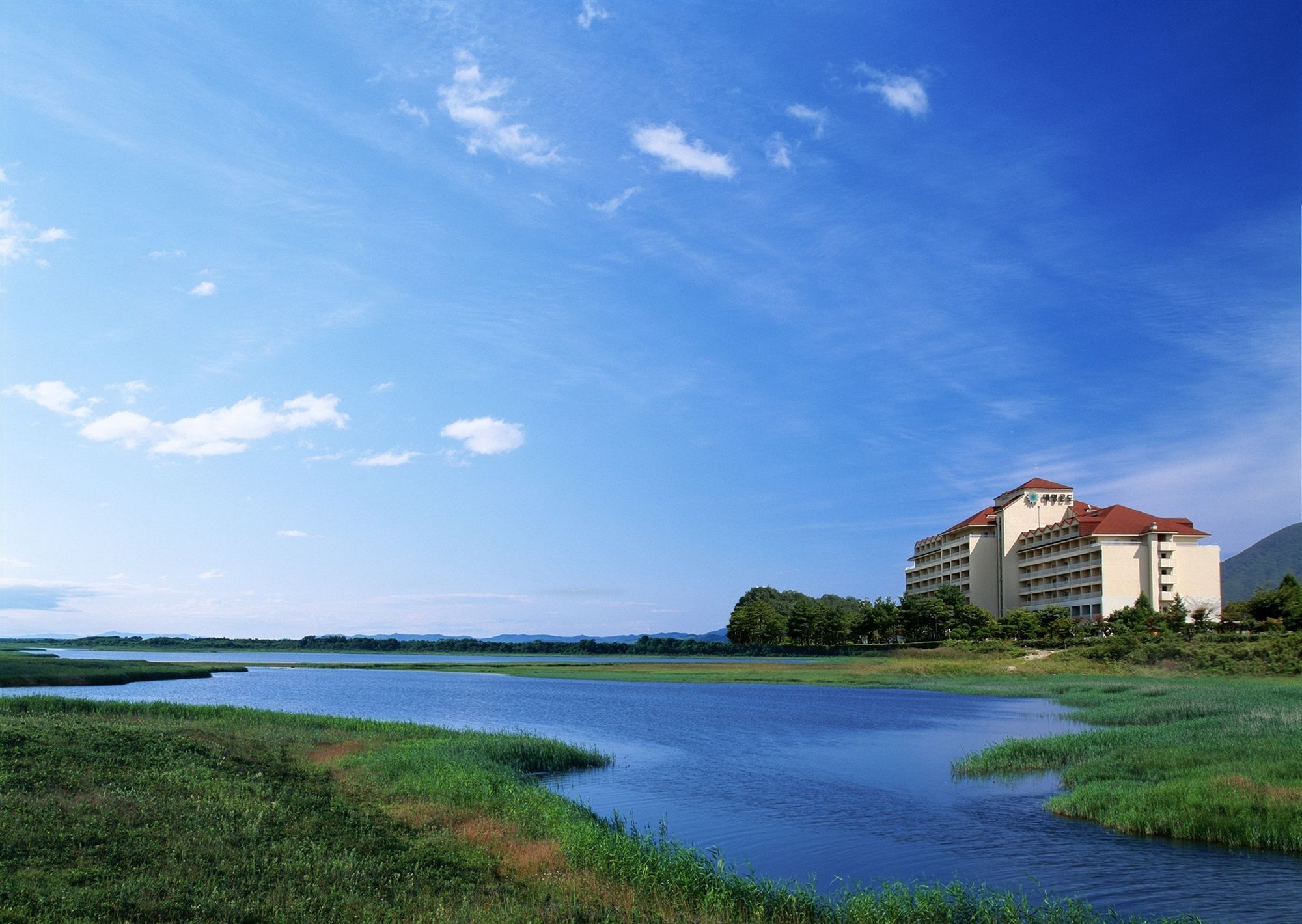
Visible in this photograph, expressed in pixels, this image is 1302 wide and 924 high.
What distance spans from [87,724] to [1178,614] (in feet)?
376

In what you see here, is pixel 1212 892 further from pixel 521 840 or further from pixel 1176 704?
pixel 1176 704

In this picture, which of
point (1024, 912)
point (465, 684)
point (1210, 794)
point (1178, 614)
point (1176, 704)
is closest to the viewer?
point (1024, 912)

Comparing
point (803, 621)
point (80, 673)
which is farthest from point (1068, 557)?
point (80, 673)

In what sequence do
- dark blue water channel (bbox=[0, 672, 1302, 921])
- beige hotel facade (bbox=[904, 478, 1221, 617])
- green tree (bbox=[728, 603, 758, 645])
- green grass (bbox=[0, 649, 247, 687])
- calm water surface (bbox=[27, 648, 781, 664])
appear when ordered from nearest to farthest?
1. dark blue water channel (bbox=[0, 672, 1302, 921])
2. green grass (bbox=[0, 649, 247, 687])
3. beige hotel facade (bbox=[904, 478, 1221, 617])
4. calm water surface (bbox=[27, 648, 781, 664])
5. green tree (bbox=[728, 603, 758, 645])

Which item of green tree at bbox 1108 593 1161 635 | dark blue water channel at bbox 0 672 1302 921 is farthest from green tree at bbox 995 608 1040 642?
dark blue water channel at bbox 0 672 1302 921

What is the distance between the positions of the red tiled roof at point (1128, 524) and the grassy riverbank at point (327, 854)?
4824 inches

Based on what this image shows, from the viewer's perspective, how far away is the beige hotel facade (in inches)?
4906

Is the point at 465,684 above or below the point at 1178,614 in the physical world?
below

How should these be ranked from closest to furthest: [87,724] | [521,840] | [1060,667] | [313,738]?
[521,840] < [87,724] < [313,738] < [1060,667]

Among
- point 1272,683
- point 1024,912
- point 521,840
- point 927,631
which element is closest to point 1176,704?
point 1272,683

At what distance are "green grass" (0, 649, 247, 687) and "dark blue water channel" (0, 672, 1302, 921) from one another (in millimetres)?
3103

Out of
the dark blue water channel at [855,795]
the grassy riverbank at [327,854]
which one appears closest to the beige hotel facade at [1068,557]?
the dark blue water channel at [855,795]

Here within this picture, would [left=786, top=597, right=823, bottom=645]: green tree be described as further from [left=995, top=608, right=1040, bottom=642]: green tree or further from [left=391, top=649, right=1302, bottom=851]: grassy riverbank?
[left=391, top=649, right=1302, bottom=851]: grassy riverbank

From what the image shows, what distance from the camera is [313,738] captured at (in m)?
32.8
